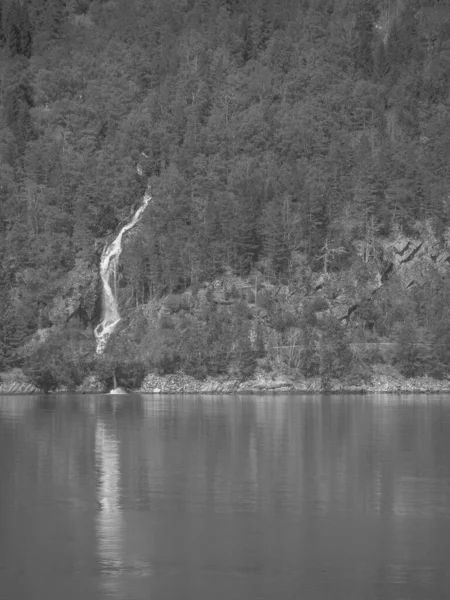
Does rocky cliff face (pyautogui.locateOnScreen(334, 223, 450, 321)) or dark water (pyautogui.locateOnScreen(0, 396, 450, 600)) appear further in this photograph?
rocky cliff face (pyautogui.locateOnScreen(334, 223, 450, 321))

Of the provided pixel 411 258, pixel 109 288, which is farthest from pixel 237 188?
pixel 411 258

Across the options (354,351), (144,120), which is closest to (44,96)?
(144,120)

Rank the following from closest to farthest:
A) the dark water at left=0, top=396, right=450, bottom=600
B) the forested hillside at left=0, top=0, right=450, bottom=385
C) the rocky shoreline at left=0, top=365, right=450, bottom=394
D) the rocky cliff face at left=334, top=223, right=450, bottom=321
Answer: the dark water at left=0, top=396, right=450, bottom=600, the rocky shoreline at left=0, top=365, right=450, bottom=394, the forested hillside at left=0, top=0, right=450, bottom=385, the rocky cliff face at left=334, top=223, right=450, bottom=321

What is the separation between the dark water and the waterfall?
6292 centimetres

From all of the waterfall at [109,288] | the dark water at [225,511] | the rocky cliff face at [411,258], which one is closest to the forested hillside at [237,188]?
the rocky cliff face at [411,258]

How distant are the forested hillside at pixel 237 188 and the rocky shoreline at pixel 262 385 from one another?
1.69 metres

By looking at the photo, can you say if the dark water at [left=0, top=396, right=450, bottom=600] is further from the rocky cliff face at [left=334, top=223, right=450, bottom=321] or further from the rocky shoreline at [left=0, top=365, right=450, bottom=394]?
the rocky cliff face at [left=334, top=223, right=450, bottom=321]

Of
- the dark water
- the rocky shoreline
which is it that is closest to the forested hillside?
the rocky shoreline

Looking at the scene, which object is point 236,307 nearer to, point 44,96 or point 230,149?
point 230,149

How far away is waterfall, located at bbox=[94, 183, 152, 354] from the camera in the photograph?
13500 centimetres

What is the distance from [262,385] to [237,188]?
132 feet

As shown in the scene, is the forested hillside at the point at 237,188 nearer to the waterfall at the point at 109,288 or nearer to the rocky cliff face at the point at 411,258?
the rocky cliff face at the point at 411,258

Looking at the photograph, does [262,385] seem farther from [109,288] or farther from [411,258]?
[411,258]

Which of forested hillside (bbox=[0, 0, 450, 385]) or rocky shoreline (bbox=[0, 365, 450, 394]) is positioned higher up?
forested hillside (bbox=[0, 0, 450, 385])
